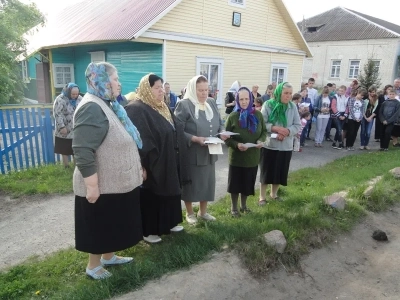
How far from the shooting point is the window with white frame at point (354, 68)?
29.7 metres

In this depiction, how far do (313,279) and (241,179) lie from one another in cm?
140

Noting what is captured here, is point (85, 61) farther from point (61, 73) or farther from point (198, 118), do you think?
point (198, 118)

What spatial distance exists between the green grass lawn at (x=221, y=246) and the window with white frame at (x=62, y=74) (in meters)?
13.0

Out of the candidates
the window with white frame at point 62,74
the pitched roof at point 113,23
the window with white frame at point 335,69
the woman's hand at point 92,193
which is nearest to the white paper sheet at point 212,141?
the woman's hand at point 92,193

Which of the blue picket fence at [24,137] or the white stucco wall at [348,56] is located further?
the white stucco wall at [348,56]

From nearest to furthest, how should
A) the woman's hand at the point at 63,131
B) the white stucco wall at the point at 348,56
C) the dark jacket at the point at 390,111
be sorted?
the woman's hand at the point at 63,131, the dark jacket at the point at 390,111, the white stucco wall at the point at 348,56

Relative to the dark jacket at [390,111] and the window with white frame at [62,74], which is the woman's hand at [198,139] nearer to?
the dark jacket at [390,111]

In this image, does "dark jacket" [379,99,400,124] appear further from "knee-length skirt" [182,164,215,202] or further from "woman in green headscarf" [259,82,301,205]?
"knee-length skirt" [182,164,215,202]

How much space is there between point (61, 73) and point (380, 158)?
45.1 ft

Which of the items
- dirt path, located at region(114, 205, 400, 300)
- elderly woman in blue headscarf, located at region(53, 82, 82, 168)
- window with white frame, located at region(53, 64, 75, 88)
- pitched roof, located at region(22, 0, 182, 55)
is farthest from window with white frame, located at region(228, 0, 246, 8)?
dirt path, located at region(114, 205, 400, 300)

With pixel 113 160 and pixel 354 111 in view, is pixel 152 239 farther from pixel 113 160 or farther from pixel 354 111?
pixel 354 111

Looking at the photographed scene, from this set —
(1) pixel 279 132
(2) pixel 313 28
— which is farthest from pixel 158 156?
(2) pixel 313 28

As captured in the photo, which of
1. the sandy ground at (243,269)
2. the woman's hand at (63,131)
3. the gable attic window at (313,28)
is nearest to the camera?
the sandy ground at (243,269)

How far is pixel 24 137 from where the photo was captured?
6621 mm
